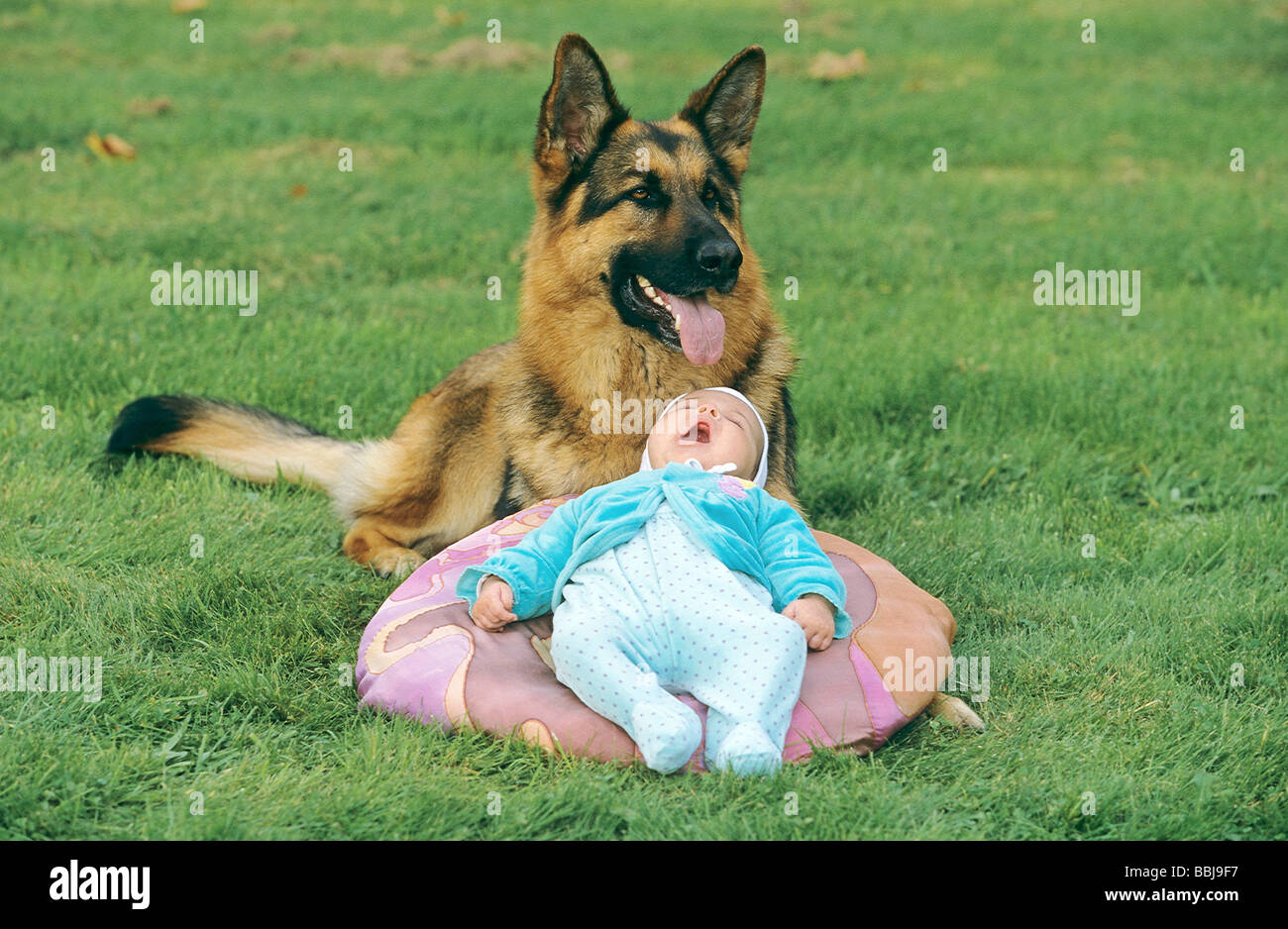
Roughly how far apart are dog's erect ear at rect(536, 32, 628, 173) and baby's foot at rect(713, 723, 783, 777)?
2.34m

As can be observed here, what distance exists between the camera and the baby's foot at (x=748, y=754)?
310 cm

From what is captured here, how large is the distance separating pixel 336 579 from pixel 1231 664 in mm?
3128

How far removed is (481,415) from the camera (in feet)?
16.6

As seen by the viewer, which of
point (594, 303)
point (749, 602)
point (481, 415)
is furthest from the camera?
point (481, 415)

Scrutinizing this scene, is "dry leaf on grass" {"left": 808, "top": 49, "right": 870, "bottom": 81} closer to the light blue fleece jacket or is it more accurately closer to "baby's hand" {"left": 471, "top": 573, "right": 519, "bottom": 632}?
the light blue fleece jacket

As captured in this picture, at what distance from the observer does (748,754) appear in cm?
310

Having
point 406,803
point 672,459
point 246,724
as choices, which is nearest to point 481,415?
point 672,459

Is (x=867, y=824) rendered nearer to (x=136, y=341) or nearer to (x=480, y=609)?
(x=480, y=609)

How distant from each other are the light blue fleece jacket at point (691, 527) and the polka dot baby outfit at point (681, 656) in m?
0.07

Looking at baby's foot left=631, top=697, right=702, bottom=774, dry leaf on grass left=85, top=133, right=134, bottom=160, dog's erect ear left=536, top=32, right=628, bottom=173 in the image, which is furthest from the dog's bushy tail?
dry leaf on grass left=85, top=133, right=134, bottom=160

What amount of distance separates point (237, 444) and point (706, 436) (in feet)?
7.95
